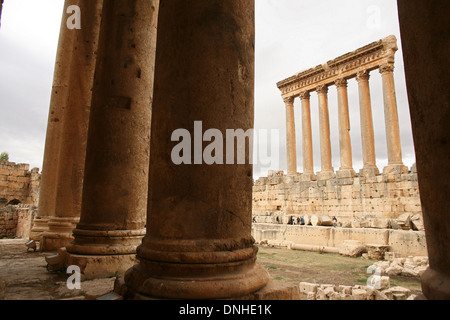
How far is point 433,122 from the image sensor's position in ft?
6.43

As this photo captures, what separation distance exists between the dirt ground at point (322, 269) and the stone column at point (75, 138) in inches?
217

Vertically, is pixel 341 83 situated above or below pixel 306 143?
above

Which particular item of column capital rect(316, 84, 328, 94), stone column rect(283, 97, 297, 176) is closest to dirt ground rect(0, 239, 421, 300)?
stone column rect(283, 97, 297, 176)

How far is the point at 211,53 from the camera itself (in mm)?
2568

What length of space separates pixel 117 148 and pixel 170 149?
222 centimetres

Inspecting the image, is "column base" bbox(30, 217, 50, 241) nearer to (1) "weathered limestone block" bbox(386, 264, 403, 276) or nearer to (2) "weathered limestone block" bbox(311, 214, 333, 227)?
(1) "weathered limestone block" bbox(386, 264, 403, 276)

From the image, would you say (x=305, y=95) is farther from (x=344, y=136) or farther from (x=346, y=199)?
(x=346, y=199)

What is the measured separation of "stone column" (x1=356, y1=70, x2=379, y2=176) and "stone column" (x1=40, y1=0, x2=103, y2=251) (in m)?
19.3

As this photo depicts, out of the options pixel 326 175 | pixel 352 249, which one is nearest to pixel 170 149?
pixel 352 249

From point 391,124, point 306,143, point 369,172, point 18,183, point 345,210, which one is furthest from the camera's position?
point 306,143

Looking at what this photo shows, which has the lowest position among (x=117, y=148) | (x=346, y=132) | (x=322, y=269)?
(x=322, y=269)

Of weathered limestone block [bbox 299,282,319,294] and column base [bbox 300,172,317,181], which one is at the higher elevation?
column base [bbox 300,172,317,181]

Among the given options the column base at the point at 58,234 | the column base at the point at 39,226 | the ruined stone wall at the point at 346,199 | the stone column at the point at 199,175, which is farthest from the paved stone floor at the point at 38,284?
the ruined stone wall at the point at 346,199

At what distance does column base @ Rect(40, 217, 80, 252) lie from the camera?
6.91m
